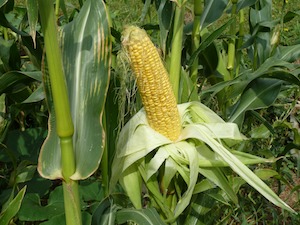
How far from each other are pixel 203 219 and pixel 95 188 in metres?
0.40

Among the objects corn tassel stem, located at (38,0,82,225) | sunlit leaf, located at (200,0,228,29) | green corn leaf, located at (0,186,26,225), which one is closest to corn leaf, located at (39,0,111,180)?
corn tassel stem, located at (38,0,82,225)

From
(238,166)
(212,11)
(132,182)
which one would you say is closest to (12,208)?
(132,182)

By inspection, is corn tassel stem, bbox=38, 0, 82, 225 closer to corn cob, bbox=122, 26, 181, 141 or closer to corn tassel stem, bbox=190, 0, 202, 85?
corn cob, bbox=122, 26, 181, 141

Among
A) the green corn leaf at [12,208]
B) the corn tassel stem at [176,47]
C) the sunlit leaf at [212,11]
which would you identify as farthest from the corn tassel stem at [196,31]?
the green corn leaf at [12,208]

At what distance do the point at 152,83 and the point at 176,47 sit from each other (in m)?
0.21

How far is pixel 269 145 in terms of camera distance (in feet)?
8.68

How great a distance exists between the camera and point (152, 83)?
1385mm

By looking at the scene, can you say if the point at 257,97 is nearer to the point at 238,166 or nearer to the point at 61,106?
the point at 238,166

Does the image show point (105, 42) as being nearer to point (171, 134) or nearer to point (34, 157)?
point (171, 134)

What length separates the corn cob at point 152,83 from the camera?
4.40ft

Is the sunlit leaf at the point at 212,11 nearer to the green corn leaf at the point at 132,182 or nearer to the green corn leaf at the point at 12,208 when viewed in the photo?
the green corn leaf at the point at 132,182

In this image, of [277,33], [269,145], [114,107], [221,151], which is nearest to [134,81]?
[114,107]

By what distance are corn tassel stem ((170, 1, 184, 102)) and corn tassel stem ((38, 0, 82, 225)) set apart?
0.48 meters

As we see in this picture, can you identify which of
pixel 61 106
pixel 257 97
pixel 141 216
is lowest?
pixel 141 216
